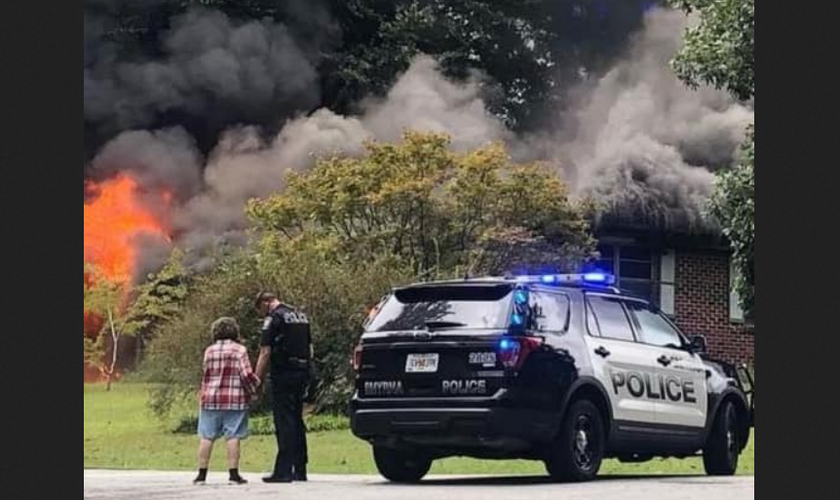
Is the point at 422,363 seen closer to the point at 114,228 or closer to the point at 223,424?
the point at 223,424

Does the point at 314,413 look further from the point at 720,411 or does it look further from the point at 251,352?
the point at 720,411

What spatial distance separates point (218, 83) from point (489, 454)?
476 centimetres

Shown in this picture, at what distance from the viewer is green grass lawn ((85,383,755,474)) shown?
12.9m

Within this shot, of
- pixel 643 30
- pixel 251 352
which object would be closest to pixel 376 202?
pixel 251 352

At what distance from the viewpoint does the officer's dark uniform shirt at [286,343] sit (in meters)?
12.4

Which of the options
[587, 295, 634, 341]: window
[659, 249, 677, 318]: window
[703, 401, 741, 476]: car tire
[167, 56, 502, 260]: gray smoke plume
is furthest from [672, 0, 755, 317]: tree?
[167, 56, 502, 260]: gray smoke plume

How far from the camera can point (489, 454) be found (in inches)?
462

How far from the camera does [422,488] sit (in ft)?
38.3

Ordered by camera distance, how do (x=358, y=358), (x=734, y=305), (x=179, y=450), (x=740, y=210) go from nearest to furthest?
(x=358, y=358) < (x=179, y=450) < (x=734, y=305) < (x=740, y=210)

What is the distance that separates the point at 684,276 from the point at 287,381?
3.59m

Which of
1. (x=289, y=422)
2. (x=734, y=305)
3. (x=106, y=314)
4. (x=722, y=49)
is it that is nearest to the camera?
(x=289, y=422)

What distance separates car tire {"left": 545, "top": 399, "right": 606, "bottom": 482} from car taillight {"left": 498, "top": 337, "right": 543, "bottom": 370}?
557 mm

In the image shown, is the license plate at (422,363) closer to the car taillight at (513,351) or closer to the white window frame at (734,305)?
the car taillight at (513,351)

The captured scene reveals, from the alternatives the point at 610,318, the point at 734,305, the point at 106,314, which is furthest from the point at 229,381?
the point at 734,305
